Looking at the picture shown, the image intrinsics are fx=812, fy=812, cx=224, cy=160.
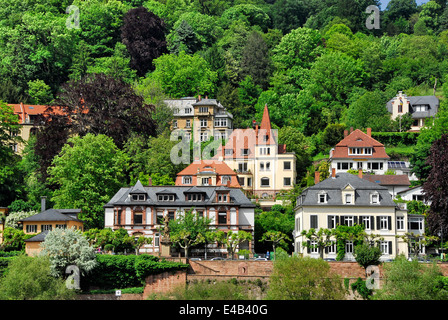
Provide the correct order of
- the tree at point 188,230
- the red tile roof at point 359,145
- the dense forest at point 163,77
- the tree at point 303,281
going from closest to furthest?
the tree at point 303,281
the tree at point 188,230
the dense forest at point 163,77
the red tile roof at point 359,145

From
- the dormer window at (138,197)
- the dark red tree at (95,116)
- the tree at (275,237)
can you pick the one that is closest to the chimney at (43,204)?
the dark red tree at (95,116)

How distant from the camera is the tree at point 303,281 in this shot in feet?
181

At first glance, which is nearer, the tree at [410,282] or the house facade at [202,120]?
the tree at [410,282]

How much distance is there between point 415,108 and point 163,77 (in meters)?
33.4

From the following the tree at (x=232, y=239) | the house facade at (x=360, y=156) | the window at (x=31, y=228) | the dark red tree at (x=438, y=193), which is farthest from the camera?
the house facade at (x=360, y=156)

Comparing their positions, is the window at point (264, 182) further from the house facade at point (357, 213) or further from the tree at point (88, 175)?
the house facade at point (357, 213)

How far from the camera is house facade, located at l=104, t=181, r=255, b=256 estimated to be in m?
71.2

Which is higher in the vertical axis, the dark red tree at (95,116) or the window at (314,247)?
the dark red tree at (95,116)

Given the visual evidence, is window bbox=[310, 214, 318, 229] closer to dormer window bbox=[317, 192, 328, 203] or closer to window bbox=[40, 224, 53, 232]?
dormer window bbox=[317, 192, 328, 203]

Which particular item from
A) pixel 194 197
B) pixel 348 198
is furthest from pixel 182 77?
pixel 348 198

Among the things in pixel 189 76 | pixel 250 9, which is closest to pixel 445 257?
pixel 189 76

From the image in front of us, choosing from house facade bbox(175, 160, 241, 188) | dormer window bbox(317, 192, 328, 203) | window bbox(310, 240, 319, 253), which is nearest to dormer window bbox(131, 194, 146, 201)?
house facade bbox(175, 160, 241, 188)

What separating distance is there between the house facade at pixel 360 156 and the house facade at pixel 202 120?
16138 millimetres
